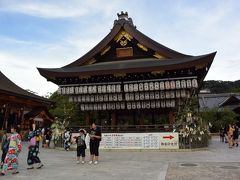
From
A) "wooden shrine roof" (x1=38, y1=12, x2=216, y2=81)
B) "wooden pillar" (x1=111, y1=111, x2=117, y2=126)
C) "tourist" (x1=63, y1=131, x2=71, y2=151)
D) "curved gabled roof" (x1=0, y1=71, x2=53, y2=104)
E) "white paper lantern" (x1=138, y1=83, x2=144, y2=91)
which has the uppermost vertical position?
"wooden shrine roof" (x1=38, y1=12, x2=216, y2=81)

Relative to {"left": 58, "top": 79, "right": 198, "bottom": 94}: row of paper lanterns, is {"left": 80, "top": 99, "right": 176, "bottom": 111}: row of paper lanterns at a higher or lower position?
lower

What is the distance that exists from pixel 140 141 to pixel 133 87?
4189 millimetres

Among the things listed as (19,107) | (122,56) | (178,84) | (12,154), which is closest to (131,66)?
(122,56)

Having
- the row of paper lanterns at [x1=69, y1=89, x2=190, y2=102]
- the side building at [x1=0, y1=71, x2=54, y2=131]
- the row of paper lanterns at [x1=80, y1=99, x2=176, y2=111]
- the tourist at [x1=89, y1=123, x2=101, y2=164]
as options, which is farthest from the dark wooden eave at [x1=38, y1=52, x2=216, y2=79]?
the tourist at [x1=89, y1=123, x2=101, y2=164]

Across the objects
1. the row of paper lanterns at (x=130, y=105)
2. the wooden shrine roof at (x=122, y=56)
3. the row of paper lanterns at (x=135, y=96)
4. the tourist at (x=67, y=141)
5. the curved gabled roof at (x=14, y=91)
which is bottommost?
the tourist at (x=67, y=141)

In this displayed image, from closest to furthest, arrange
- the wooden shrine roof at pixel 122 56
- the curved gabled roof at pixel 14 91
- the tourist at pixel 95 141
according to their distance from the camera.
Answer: the tourist at pixel 95 141 → the wooden shrine roof at pixel 122 56 → the curved gabled roof at pixel 14 91

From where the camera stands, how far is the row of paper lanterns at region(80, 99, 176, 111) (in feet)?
64.6

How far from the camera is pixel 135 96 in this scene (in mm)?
19844

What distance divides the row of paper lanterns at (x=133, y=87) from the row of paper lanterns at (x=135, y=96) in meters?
0.55

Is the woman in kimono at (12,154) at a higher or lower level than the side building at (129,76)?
lower

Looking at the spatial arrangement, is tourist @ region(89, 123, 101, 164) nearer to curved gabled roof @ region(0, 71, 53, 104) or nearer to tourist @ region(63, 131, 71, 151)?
tourist @ region(63, 131, 71, 151)

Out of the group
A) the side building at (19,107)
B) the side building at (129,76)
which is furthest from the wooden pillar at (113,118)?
the side building at (19,107)

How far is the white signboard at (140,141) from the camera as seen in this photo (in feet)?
57.1

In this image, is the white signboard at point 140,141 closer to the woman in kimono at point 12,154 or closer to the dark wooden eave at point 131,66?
the dark wooden eave at point 131,66
